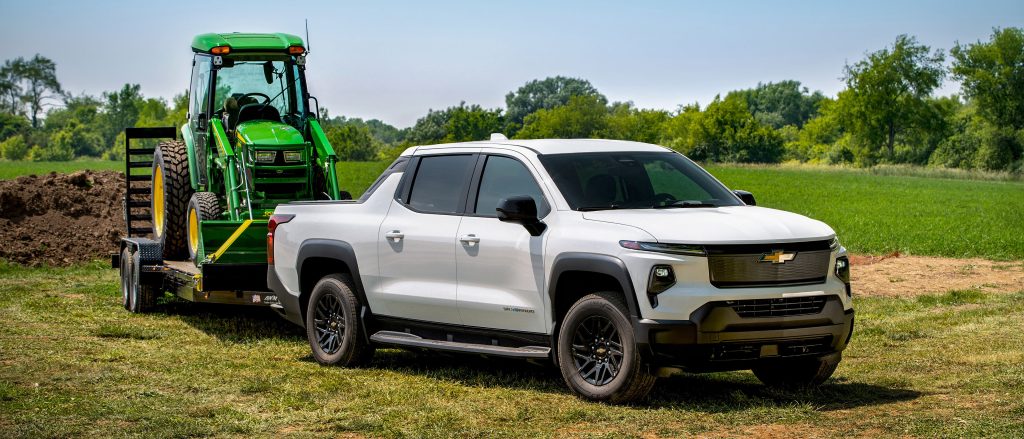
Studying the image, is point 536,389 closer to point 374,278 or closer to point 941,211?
point 374,278

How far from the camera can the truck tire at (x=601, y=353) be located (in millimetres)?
8625

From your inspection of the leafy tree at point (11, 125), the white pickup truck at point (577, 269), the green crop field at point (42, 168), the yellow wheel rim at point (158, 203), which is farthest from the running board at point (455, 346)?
the leafy tree at point (11, 125)

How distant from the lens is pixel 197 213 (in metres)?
14.8

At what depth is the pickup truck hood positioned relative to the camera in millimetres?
8477

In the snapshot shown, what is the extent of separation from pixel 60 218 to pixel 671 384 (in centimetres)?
1953

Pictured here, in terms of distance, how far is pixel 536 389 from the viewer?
9.70 meters

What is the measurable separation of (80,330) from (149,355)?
220cm

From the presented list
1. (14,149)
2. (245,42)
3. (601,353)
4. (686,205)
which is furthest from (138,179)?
(14,149)

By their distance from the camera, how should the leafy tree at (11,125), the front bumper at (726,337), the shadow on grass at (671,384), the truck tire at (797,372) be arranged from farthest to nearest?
the leafy tree at (11,125)
the truck tire at (797,372)
the shadow on grass at (671,384)
the front bumper at (726,337)

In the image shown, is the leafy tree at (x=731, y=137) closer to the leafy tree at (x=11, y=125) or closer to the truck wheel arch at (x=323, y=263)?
the leafy tree at (x=11, y=125)

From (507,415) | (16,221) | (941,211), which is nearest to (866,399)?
(507,415)

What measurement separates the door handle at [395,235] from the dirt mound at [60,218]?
14.5 m

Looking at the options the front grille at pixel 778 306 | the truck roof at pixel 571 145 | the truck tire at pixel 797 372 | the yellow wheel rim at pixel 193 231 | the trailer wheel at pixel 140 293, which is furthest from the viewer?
the trailer wheel at pixel 140 293

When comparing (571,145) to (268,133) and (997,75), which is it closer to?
(268,133)
